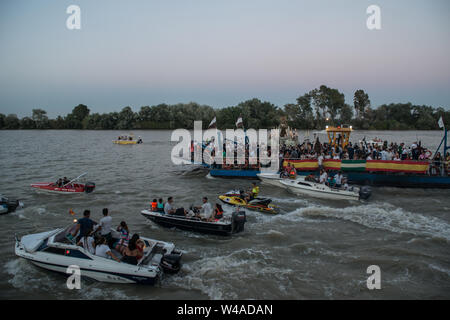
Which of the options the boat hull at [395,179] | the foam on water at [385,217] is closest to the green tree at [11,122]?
the boat hull at [395,179]

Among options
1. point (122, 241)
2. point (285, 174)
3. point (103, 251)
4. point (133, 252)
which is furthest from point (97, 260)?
point (285, 174)

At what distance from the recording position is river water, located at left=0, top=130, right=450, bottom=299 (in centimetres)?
935

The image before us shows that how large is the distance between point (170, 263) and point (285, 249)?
5054mm

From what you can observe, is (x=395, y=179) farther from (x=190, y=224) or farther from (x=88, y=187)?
(x=88, y=187)

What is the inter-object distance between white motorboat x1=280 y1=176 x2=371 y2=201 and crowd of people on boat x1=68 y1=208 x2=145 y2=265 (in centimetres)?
1299

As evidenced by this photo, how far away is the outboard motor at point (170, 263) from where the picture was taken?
9745mm

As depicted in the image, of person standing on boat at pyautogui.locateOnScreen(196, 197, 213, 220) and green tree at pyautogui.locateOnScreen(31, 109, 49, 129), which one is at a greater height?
green tree at pyautogui.locateOnScreen(31, 109, 49, 129)

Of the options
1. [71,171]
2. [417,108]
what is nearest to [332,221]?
[71,171]

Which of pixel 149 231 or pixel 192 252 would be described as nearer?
pixel 192 252

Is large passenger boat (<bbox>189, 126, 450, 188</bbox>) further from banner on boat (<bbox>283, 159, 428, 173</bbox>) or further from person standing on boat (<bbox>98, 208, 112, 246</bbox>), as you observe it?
person standing on boat (<bbox>98, 208, 112, 246</bbox>)

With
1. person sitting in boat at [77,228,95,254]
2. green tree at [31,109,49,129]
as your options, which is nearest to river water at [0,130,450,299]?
person sitting in boat at [77,228,95,254]

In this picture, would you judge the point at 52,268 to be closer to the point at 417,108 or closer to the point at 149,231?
the point at 149,231

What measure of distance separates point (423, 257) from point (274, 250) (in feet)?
19.7

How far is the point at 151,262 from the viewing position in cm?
959
